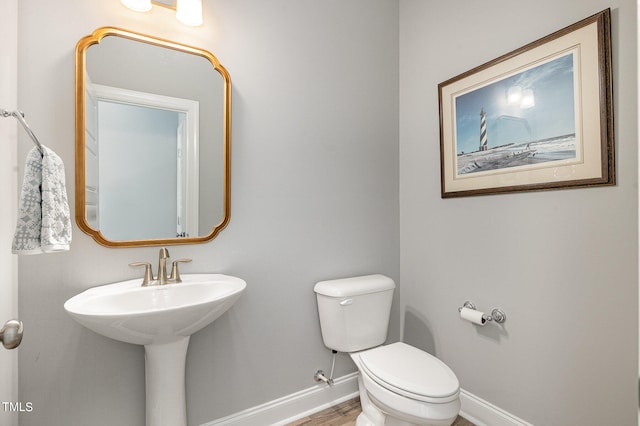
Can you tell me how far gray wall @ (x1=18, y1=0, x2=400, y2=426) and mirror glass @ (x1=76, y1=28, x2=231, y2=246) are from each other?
0.05 meters

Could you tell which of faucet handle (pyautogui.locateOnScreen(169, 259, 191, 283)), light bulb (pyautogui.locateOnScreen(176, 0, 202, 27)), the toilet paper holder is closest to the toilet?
the toilet paper holder

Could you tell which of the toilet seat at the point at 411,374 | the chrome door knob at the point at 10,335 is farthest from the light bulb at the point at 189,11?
the toilet seat at the point at 411,374

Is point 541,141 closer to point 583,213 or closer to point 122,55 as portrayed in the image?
point 583,213

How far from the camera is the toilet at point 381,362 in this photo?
120cm

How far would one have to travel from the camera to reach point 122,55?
1.30 m

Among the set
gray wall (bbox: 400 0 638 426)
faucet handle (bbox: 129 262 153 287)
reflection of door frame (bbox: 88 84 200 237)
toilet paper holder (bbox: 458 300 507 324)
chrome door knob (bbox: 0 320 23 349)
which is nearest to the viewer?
chrome door knob (bbox: 0 320 23 349)

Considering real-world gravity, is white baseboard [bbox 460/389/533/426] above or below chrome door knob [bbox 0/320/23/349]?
below

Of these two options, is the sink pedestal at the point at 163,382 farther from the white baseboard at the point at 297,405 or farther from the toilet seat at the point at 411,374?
the toilet seat at the point at 411,374

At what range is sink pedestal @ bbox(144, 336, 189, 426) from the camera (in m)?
1.20

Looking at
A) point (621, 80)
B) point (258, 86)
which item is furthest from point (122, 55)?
point (621, 80)

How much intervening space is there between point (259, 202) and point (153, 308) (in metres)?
0.69

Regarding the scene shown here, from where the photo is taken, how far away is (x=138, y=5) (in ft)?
4.28

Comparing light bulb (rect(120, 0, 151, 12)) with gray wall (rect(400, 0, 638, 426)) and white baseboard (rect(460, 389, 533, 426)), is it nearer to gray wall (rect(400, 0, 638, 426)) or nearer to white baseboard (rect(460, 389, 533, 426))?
gray wall (rect(400, 0, 638, 426))

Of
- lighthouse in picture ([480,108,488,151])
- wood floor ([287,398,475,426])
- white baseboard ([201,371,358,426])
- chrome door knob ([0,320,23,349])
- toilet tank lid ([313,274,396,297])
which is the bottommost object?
wood floor ([287,398,475,426])
